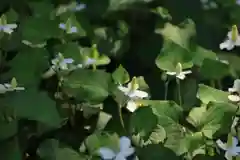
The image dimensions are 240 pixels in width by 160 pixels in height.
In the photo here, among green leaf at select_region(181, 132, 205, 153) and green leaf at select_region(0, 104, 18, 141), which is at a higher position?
green leaf at select_region(0, 104, 18, 141)

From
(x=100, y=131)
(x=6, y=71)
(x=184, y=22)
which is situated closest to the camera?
(x=100, y=131)

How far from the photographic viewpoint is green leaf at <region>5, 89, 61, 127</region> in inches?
28.1

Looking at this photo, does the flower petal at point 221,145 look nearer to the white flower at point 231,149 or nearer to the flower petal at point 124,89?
the white flower at point 231,149

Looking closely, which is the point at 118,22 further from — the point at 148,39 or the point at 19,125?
the point at 19,125

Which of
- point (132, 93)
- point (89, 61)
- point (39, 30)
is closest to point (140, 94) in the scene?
point (132, 93)

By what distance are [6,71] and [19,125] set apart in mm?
129

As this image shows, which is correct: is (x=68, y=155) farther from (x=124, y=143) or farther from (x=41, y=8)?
(x=41, y=8)

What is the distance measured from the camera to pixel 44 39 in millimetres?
840

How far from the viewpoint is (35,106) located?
28.7 inches

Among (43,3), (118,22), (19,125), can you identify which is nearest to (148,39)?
(118,22)

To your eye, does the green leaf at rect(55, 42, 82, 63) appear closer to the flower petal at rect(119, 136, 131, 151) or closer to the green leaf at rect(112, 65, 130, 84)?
→ the green leaf at rect(112, 65, 130, 84)

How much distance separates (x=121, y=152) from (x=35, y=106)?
0.14 metres

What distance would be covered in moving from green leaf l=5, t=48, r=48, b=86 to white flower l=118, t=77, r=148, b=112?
14cm

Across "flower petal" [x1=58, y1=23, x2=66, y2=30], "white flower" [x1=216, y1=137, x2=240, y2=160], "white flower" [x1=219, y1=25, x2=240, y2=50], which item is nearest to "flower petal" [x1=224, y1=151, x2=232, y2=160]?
"white flower" [x1=216, y1=137, x2=240, y2=160]
